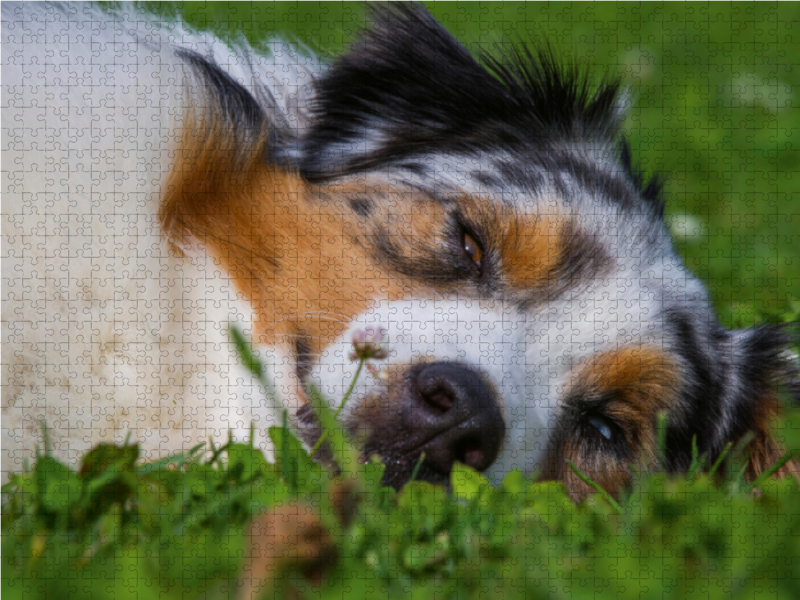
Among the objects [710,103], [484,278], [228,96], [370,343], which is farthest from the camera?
[710,103]

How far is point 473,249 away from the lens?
10.6 ft

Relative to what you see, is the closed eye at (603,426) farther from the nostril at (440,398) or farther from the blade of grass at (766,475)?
the nostril at (440,398)

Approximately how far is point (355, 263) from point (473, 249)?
487 millimetres

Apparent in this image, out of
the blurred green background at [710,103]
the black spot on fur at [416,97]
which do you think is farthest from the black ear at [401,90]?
the blurred green background at [710,103]

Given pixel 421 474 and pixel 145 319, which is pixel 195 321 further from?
pixel 421 474

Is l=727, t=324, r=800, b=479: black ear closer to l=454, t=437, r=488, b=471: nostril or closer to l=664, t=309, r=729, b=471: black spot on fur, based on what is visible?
l=664, t=309, r=729, b=471: black spot on fur

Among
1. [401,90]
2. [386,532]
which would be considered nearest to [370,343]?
[386,532]

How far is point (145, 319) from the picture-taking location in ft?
9.95

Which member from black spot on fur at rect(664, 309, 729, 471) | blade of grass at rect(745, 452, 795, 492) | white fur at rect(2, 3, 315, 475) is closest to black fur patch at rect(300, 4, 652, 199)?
white fur at rect(2, 3, 315, 475)

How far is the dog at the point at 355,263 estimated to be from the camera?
9.23 ft

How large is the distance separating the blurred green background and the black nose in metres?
2.36

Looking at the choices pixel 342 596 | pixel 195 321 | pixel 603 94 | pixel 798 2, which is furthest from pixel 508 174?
pixel 798 2

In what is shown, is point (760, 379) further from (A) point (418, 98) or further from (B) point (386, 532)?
(B) point (386, 532)

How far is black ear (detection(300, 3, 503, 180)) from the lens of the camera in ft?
12.0
